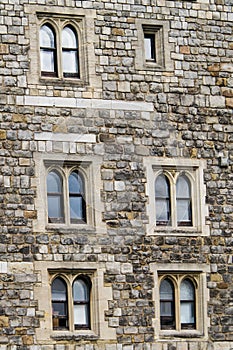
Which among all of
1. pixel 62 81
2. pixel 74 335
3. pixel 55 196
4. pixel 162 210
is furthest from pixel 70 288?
pixel 62 81

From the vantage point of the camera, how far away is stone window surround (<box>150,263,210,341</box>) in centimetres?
2847

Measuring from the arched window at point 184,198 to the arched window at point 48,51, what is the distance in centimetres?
271

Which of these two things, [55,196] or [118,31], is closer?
[55,196]

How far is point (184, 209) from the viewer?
29.1 meters

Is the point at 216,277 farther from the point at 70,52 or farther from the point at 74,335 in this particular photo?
the point at 70,52

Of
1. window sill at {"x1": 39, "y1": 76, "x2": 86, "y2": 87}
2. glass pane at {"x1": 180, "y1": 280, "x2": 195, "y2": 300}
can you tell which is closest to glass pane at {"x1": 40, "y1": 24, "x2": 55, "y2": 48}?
window sill at {"x1": 39, "y1": 76, "x2": 86, "y2": 87}

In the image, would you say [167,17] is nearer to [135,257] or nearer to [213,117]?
[213,117]

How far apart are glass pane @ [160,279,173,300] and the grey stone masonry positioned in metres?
0.05

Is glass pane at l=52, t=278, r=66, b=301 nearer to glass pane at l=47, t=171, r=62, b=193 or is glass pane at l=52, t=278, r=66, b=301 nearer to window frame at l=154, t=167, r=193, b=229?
glass pane at l=47, t=171, r=62, b=193

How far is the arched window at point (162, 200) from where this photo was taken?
94.9 ft

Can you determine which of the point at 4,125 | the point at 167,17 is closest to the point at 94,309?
the point at 4,125

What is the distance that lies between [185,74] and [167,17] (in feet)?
3.25

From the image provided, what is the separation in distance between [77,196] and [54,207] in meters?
0.44

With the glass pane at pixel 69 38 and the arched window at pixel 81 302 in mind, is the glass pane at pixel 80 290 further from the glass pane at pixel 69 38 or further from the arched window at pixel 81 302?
the glass pane at pixel 69 38
